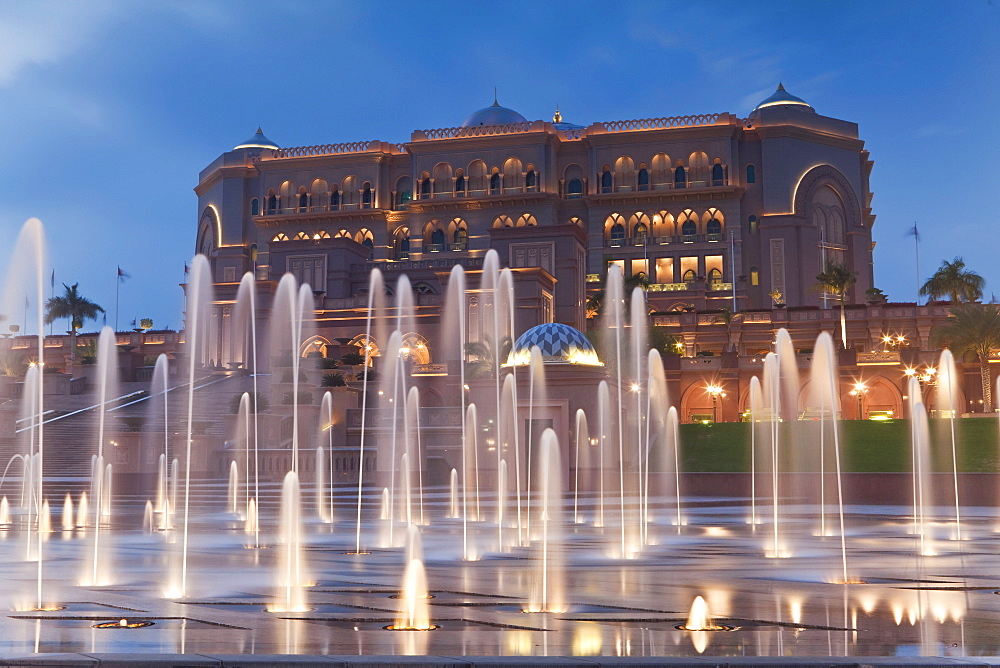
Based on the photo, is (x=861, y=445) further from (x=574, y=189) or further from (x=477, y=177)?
(x=477, y=177)

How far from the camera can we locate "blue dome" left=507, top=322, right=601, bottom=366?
117 feet

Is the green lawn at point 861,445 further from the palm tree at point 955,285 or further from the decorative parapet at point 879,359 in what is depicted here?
the palm tree at point 955,285

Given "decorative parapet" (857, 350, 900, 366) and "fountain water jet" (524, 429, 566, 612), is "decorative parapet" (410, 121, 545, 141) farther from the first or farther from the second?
"fountain water jet" (524, 429, 566, 612)

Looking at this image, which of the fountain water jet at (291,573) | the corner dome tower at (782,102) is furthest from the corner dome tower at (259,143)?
the fountain water jet at (291,573)

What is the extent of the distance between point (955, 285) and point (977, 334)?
14.4 metres

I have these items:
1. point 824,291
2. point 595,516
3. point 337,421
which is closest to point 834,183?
point 824,291

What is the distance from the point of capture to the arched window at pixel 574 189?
78.2 meters

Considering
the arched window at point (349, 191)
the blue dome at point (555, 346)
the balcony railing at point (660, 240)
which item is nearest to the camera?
the blue dome at point (555, 346)

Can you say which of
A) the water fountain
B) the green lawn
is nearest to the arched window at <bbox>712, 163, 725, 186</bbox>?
the green lawn

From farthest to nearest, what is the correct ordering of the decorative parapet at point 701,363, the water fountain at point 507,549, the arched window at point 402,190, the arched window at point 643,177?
the arched window at point 402,190
the arched window at point 643,177
the decorative parapet at point 701,363
the water fountain at point 507,549

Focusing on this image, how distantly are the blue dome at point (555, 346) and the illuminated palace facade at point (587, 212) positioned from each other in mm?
27033

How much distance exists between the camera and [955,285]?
61.2 m

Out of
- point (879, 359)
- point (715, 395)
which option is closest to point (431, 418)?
point (715, 395)

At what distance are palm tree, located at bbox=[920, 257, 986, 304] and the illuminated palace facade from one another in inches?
344
